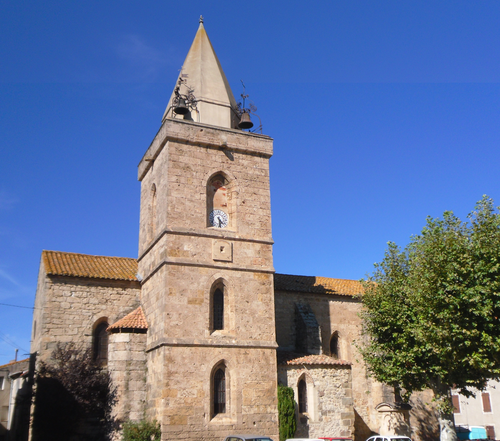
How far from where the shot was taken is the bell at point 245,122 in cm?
2556

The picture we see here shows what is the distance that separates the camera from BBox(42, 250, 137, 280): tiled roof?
2408cm

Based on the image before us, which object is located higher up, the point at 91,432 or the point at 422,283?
the point at 422,283

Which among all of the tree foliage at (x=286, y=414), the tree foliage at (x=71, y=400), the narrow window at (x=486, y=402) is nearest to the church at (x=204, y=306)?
the tree foliage at (x=286, y=414)

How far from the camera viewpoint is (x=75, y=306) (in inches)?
933

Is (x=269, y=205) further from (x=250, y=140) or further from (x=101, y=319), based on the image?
(x=101, y=319)

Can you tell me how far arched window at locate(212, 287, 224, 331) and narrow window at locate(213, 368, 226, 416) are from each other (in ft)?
5.86

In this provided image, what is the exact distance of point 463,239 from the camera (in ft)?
61.7

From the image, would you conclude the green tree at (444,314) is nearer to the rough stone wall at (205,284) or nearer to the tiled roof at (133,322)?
the rough stone wall at (205,284)

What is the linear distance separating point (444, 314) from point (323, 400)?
23.2ft

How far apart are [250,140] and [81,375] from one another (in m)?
12.4

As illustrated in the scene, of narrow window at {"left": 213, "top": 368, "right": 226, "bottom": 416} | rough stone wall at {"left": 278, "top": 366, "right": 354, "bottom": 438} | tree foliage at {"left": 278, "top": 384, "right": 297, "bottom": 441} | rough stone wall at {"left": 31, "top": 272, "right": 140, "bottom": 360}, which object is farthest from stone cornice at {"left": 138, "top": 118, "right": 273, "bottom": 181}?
tree foliage at {"left": 278, "top": 384, "right": 297, "bottom": 441}

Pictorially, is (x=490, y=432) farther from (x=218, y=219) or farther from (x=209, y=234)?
(x=209, y=234)

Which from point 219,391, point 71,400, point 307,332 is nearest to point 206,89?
point 307,332

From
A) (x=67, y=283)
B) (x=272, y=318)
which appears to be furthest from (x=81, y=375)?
(x=272, y=318)
